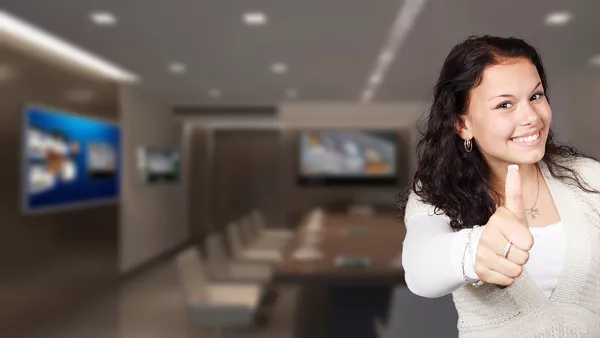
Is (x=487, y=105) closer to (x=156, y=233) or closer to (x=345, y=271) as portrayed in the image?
(x=345, y=271)

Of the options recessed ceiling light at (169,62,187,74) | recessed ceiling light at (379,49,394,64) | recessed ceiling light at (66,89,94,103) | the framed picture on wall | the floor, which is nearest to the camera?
the floor

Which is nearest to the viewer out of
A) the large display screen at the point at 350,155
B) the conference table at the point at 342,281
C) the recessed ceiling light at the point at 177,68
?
the conference table at the point at 342,281

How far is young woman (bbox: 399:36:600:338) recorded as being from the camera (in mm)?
850

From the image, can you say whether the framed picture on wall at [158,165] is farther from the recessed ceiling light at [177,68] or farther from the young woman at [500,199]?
the young woman at [500,199]

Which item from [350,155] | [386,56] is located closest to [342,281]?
[386,56]

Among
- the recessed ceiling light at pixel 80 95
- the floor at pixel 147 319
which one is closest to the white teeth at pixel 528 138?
the floor at pixel 147 319

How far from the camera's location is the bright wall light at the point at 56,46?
4129 millimetres

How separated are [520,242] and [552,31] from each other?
4225 mm

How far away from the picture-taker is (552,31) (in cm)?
430

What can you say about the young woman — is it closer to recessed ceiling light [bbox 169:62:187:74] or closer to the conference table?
the conference table

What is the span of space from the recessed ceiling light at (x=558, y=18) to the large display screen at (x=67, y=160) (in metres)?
4.21

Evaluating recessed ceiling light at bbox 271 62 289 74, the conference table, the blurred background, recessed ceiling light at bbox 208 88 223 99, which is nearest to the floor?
the blurred background

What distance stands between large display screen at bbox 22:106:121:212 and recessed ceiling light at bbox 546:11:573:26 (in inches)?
166

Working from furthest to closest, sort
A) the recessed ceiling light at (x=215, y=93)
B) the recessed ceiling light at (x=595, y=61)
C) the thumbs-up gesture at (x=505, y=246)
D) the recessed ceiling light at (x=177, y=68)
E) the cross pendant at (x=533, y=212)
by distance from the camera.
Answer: the recessed ceiling light at (x=215, y=93), the recessed ceiling light at (x=177, y=68), the recessed ceiling light at (x=595, y=61), the cross pendant at (x=533, y=212), the thumbs-up gesture at (x=505, y=246)
